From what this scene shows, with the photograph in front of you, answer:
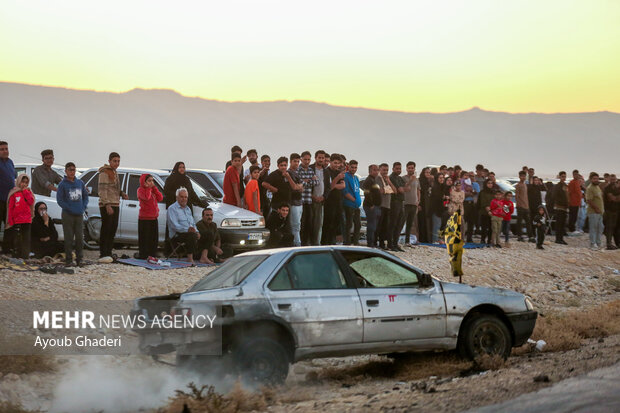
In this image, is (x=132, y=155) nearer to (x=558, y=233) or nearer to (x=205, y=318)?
(x=558, y=233)

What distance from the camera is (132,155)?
579 feet

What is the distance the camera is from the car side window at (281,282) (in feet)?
28.2

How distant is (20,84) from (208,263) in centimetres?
19366

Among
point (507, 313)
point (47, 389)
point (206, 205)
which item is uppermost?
point (206, 205)

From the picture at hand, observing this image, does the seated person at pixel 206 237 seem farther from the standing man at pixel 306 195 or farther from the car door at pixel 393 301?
the car door at pixel 393 301

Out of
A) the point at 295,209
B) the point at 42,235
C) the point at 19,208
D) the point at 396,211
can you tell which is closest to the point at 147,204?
the point at 42,235

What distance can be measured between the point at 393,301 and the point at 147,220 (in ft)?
26.7

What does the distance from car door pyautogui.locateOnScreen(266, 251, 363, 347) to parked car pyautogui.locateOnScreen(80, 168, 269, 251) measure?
8.06 metres

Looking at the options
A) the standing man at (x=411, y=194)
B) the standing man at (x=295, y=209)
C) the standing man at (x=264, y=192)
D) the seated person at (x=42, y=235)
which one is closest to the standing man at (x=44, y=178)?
the seated person at (x=42, y=235)

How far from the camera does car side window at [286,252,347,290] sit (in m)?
8.79

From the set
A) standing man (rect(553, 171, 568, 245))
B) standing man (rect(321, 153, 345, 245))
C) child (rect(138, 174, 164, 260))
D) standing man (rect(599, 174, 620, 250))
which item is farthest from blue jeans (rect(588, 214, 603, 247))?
child (rect(138, 174, 164, 260))

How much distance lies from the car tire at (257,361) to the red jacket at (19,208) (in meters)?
8.44

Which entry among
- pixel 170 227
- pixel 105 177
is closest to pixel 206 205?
pixel 170 227

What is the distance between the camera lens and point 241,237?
16.9 m
